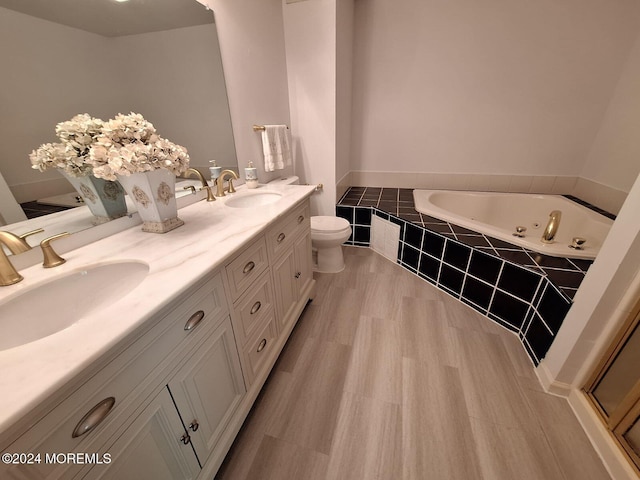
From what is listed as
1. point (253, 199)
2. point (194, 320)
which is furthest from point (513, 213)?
point (194, 320)

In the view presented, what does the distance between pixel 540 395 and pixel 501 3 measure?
8.76 feet

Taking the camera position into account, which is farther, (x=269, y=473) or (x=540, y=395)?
(x=540, y=395)

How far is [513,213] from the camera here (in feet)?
7.59

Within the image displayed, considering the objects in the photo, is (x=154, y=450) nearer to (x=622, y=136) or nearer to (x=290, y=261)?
(x=290, y=261)

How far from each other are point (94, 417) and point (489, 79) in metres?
3.02

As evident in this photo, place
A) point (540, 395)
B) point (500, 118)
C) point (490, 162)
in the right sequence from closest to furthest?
point (540, 395) < point (500, 118) < point (490, 162)

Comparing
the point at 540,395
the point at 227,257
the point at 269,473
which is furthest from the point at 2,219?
the point at 540,395

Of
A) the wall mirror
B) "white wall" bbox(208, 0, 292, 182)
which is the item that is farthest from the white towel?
the wall mirror

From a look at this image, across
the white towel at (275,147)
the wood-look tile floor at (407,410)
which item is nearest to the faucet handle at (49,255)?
the wood-look tile floor at (407,410)

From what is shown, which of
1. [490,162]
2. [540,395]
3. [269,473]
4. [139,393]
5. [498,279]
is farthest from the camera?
[490,162]

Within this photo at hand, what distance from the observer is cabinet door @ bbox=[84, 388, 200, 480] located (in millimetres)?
543

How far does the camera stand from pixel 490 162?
239 centimetres

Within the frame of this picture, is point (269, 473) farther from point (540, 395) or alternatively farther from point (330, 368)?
point (540, 395)

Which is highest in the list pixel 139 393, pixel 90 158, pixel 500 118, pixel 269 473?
pixel 500 118
